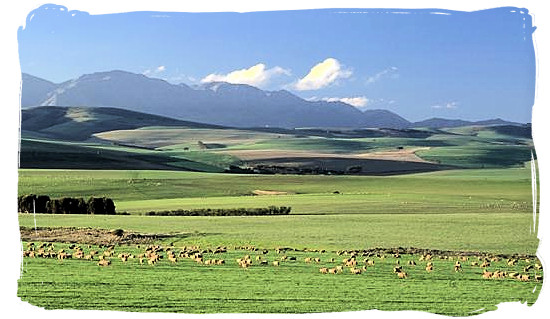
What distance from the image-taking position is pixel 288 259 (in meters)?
8.38

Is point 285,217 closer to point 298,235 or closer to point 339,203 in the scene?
point 298,235

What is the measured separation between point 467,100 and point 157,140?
2.59 metres

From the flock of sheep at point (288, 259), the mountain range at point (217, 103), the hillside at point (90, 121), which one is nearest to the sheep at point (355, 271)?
the flock of sheep at point (288, 259)

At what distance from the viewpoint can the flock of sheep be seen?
8289 mm

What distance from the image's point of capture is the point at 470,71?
8.58 m

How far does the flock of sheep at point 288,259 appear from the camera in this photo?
8.29 meters

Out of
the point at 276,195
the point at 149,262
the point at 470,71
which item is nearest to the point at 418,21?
the point at 470,71

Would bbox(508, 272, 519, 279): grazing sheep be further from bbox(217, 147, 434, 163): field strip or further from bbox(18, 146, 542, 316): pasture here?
bbox(217, 147, 434, 163): field strip

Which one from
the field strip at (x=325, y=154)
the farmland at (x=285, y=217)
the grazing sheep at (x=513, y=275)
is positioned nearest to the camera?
the farmland at (x=285, y=217)

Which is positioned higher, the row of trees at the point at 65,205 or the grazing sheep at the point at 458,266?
the row of trees at the point at 65,205

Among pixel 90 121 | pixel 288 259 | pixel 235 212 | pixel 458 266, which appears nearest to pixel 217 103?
pixel 235 212

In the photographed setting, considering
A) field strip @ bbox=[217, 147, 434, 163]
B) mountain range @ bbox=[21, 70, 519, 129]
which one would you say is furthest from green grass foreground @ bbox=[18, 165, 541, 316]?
mountain range @ bbox=[21, 70, 519, 129]

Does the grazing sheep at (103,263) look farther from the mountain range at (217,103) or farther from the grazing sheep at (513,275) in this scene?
the grazing sheep at (513,275)

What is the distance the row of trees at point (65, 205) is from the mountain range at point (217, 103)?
781 millimetres
